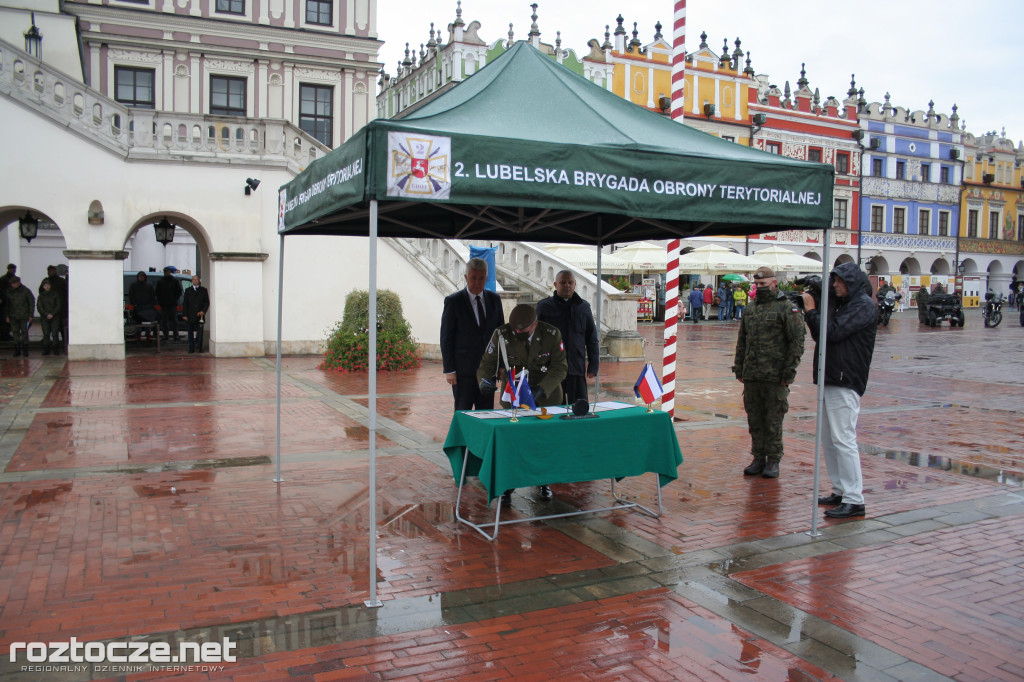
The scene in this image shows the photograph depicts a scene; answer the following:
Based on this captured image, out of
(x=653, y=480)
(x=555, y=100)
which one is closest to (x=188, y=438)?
(x=653, y=480)

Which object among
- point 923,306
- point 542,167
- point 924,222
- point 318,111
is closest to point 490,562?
point 542,167

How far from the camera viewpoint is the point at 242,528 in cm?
589

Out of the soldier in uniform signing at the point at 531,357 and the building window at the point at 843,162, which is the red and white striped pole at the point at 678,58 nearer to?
the soldier in uniform signing at the point at 531,357

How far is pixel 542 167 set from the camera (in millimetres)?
5055

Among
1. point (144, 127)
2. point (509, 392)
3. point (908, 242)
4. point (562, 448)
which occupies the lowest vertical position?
point (562, 448)

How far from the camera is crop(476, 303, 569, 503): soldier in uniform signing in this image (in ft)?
20.9

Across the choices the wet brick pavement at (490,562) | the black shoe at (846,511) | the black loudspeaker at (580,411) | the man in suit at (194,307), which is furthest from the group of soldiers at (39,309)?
the black shoe at (846,511)

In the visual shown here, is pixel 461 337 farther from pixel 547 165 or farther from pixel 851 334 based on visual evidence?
pixel 851 334

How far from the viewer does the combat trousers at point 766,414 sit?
7.30m

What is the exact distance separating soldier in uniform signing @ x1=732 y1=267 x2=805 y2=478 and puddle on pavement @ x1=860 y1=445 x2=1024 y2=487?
119cm

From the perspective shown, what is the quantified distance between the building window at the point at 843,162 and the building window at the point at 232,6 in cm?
3821

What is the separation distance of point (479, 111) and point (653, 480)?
3.93 m

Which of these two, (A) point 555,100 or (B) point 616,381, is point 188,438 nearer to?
(A) point 555,100

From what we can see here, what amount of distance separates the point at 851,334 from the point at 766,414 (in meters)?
1.47
